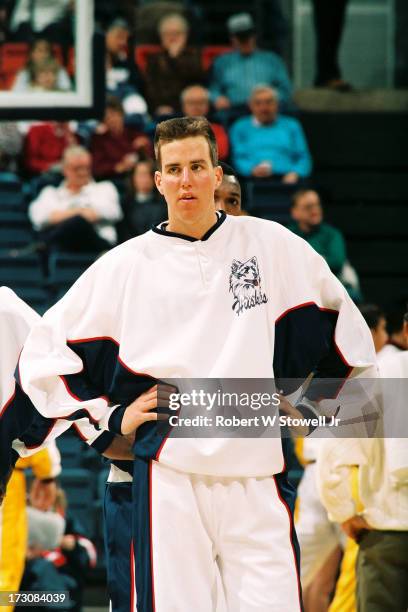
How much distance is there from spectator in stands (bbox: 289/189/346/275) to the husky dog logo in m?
5.83

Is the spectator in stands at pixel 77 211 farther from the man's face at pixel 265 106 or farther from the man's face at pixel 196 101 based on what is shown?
the man's face at pixel 265 106

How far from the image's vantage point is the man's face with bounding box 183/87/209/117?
465 inches

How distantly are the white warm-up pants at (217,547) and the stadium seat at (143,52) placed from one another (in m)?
8.89

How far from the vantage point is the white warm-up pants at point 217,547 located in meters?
4.56

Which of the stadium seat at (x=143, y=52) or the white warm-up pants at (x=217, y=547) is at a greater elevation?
the stadium seat at (x=143, y=52)

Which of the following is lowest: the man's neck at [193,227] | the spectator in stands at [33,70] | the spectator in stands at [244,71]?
the man's neck at [193,227]

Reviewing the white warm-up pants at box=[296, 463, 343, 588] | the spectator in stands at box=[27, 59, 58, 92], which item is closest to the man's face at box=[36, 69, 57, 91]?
the spectator in stands at box=[27, 59, 58, 92]

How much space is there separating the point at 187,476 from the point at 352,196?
27.2 feet

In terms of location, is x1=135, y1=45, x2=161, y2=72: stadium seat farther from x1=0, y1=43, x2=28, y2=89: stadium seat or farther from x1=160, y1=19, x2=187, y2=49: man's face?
x1=0, y1=43, x2=28, y2=89: stadium seat

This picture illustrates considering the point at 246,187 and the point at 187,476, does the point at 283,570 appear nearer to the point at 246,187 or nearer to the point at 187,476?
the point at 187,476

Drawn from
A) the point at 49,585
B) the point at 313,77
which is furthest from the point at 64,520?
the point at 313,77

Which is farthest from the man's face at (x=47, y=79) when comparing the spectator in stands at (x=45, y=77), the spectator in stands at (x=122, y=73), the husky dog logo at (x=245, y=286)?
the spectator in stands at (x=122, y=73)

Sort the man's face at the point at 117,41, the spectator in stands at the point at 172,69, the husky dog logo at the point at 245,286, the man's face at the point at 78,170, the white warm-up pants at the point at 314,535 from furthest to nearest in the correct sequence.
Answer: the man's face at the point at 117,41 → the spectator in stands at the point at 172,69 → the man's face at the point at 78,170 → the white warm-up pants at the point at 314,535 → the husky dog logo at the point at 245,286

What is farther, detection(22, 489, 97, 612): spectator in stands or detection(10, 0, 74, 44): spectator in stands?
detection(10, 0, 74, 44): spectator in stands
